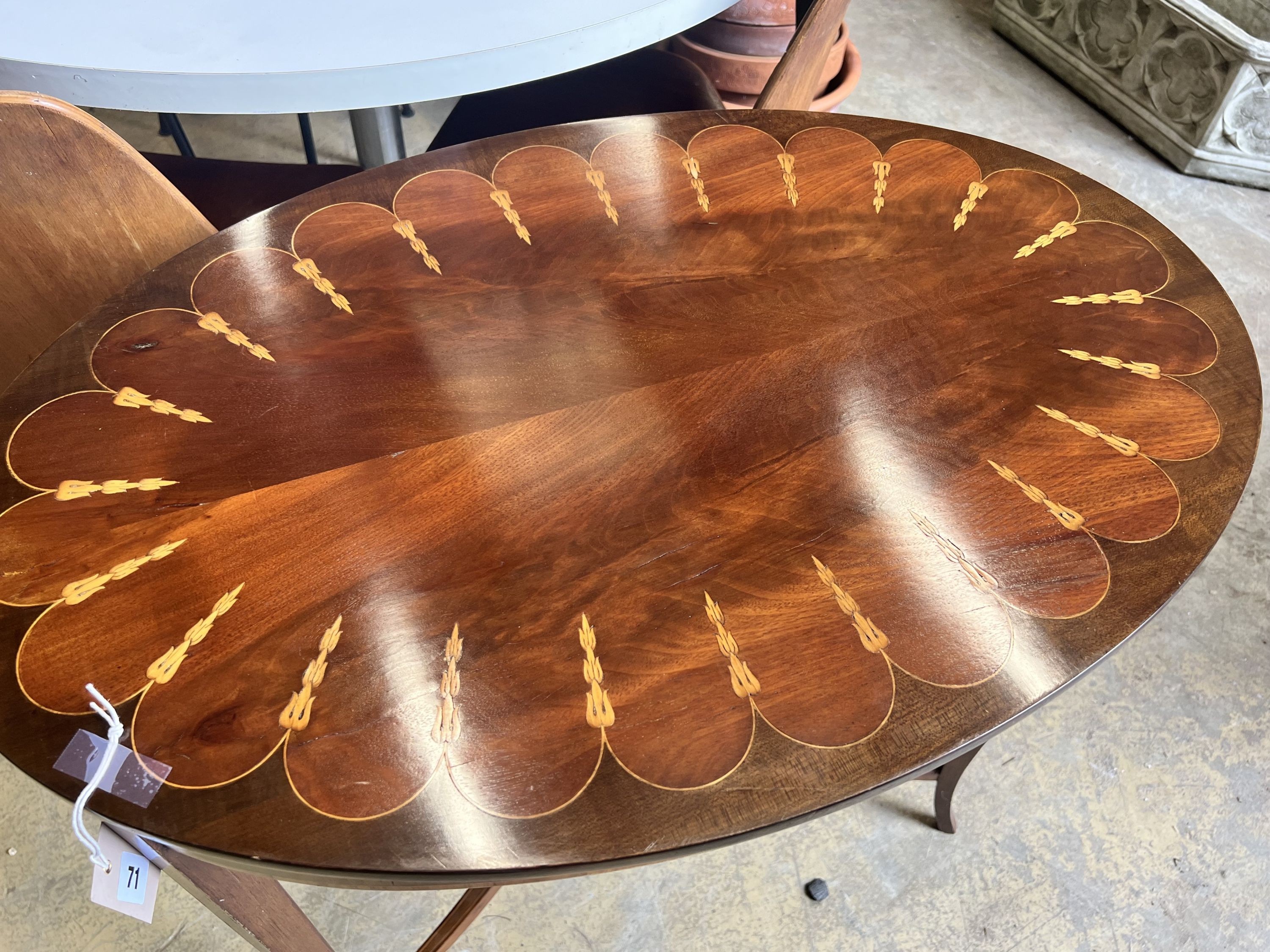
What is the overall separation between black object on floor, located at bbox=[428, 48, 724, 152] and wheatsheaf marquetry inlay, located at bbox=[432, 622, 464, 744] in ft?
3.30

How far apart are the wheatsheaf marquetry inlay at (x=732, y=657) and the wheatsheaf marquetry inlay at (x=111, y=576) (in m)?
0.42

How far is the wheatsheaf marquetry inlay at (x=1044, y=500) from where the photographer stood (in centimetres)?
80

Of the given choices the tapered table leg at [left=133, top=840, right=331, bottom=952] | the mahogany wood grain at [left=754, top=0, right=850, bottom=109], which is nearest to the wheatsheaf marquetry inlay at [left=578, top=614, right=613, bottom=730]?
the tapered table leg at [left=133, top=840, right=331, bottom=952]

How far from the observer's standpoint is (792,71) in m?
1.32

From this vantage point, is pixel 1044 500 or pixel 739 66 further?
pixel 739 66

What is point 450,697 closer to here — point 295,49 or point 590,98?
point 295,49

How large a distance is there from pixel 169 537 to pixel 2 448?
0.19 metres

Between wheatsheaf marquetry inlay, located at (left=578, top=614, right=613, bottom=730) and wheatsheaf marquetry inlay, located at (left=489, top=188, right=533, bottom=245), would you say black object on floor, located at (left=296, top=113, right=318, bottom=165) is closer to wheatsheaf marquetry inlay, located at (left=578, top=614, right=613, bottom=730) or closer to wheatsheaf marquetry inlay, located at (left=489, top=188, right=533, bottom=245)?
wheatsheaf marquetry inlay, located at (left=489, top=188, right=533, bottom=245)

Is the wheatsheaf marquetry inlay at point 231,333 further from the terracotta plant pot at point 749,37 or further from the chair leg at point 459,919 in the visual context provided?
the terracotta plant pot at point 749,37

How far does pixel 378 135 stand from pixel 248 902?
47.0 inches

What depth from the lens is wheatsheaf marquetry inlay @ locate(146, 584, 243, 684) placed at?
679 mm

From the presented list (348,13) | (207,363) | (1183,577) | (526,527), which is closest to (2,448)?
(207,363)

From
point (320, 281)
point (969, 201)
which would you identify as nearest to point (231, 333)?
point (320, 281)

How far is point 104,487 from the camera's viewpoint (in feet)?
2.58
